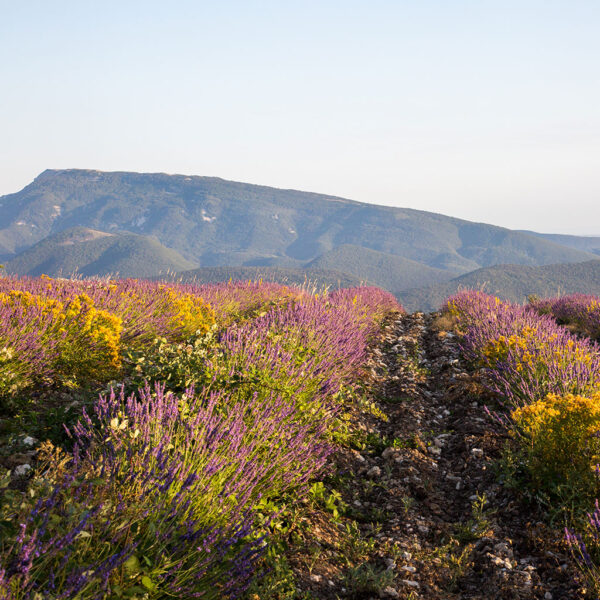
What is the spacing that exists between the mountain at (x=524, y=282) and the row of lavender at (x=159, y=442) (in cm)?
6942

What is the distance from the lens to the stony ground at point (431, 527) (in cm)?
251

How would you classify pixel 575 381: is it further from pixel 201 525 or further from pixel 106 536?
pixel 106 536

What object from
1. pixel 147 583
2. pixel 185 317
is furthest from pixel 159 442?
pixel 185 317

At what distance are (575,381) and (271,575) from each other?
10.8 feet

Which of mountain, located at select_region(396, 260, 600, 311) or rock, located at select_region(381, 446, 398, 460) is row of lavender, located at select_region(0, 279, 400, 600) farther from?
mountain, located at select_region(396, 260, 600, 311)

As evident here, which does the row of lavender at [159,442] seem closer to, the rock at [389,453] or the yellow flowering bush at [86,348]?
the yellow flowering bush at [86,348]

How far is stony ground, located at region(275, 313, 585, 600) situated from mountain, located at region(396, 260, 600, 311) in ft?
227

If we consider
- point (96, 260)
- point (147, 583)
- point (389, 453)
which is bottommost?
point (96, 260)

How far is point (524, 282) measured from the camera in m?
90.0

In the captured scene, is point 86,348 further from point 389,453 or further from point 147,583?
point 147,583

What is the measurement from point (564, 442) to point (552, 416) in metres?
0.19

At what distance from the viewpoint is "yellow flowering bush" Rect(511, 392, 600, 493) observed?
3.13 meters

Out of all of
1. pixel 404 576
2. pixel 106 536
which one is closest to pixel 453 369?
pixel 404 576

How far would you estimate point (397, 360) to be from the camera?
7.49m
